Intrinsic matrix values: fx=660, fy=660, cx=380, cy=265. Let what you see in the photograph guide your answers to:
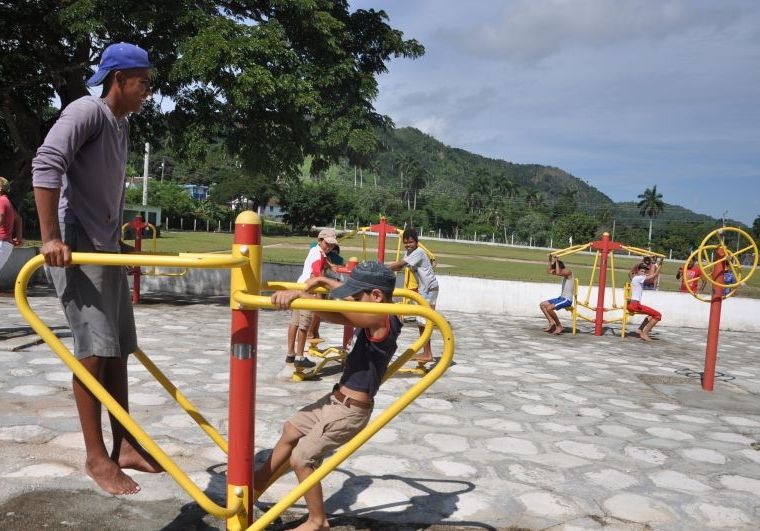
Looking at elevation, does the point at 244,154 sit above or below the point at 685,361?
above

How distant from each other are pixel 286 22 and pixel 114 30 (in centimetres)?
254

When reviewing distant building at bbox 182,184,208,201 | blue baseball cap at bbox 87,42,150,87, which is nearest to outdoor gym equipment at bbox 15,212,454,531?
blue baseball cap at bbox 87,42,150,87

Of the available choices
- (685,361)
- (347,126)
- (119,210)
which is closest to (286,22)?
(347,126)

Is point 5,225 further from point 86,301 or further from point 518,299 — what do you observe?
point 518,299

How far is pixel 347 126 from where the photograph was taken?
10.5 m

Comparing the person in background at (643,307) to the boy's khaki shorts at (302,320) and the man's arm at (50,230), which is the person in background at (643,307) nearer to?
the boy's khaki shorts at (302,320)

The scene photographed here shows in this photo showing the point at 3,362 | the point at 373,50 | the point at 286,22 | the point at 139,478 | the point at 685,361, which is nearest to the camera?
the point at 139,478

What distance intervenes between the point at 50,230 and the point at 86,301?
321 millimetres

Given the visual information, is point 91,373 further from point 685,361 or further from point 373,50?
point 373,50

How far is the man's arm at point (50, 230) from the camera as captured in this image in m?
2.10

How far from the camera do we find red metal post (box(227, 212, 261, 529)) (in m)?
2.12

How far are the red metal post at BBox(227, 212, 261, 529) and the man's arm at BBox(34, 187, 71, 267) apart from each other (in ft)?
1.78

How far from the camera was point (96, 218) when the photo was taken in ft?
Result: 8.09

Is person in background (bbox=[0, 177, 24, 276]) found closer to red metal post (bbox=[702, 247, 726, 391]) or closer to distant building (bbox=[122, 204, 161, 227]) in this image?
red metal post (bbox=[702, 247, 726, 391])
